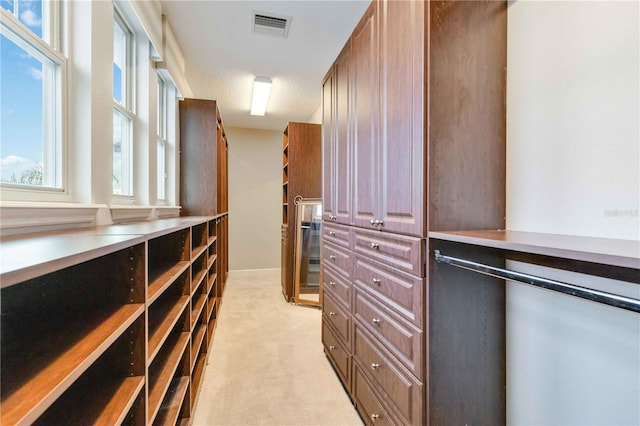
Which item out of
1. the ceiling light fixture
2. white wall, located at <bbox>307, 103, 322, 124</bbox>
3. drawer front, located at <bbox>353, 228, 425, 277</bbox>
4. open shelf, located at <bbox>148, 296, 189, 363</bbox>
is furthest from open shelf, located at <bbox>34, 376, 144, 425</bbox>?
white wall, located at <bbox>307, 103, 322, 124</bbox>

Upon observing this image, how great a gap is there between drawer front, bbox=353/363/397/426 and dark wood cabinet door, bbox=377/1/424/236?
90 centimetres

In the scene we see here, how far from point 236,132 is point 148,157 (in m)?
3.68

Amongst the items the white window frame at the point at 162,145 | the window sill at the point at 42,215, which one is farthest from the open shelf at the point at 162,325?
the white window frame at the point at 162,145

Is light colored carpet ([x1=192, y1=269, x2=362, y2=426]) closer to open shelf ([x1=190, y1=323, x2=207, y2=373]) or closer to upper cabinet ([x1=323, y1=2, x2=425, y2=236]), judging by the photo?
open shelf ([x1=190, y1=323, x2=207, y2=373])

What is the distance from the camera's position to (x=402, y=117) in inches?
52.1

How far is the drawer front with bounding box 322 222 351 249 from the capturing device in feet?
6.53

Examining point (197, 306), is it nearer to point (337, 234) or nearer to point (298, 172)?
point (337, 234)

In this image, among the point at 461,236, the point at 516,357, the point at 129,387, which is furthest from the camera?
the point at 516,357

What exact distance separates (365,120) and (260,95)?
290 centimetres

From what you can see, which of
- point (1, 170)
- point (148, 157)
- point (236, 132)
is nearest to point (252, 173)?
point (236, 132)

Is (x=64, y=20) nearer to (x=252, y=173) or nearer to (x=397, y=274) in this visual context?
(x=397, y=274)

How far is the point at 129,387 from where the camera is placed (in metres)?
0.87

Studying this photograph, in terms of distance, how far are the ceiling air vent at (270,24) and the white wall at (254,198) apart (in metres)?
3.33

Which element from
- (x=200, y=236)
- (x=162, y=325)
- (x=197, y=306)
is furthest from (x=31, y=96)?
(x=197, y=306)
